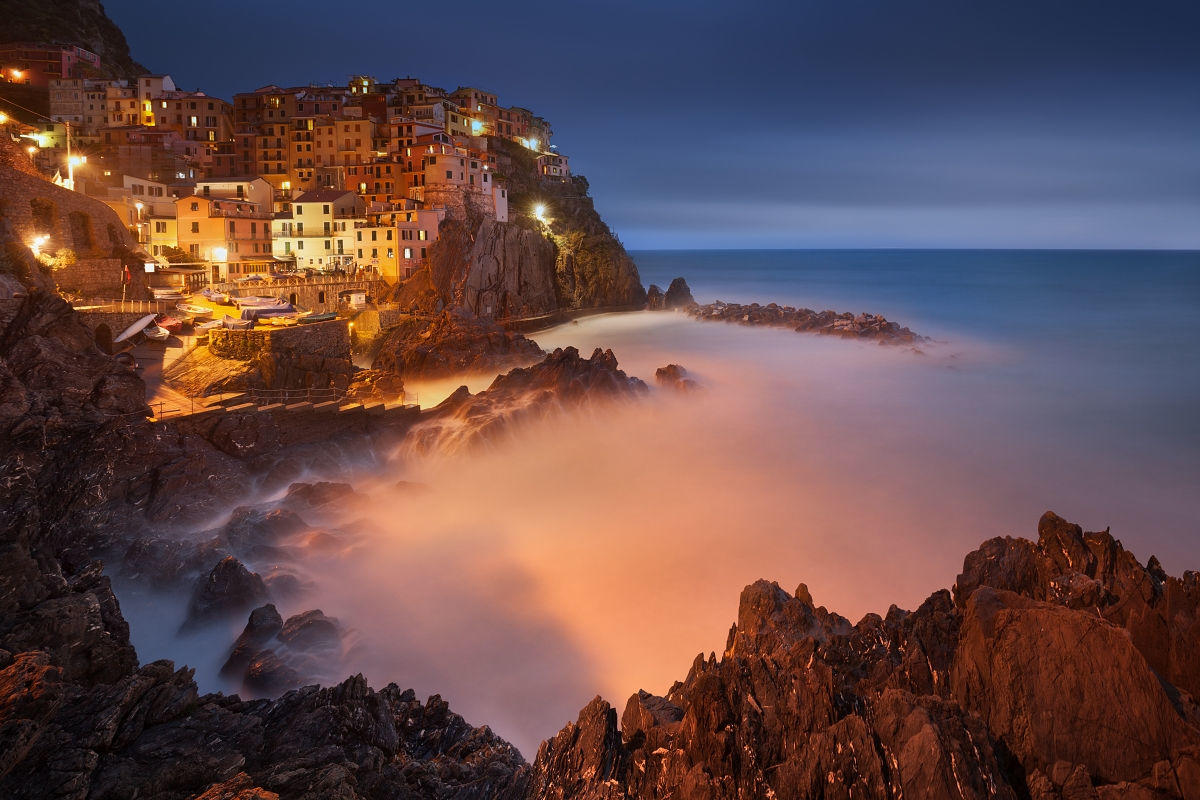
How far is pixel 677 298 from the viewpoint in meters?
87.8

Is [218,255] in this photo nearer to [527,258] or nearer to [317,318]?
[317,318]

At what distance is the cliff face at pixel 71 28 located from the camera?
291ft

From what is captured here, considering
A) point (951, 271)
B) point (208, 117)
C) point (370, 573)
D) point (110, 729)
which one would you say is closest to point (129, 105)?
point (208, 117)

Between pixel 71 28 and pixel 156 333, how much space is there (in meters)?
88.3

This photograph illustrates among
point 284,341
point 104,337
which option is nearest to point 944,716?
point 284,341

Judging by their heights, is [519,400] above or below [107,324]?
below

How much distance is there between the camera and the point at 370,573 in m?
21.7

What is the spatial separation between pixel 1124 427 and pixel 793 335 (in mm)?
31553

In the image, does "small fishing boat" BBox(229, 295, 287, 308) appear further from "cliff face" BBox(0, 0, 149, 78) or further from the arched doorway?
"cliff face" BBox(0, 0, 149, 78)

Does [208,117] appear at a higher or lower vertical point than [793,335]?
higher

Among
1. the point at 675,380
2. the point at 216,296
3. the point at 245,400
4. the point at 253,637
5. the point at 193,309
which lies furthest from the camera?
the point at 675,380

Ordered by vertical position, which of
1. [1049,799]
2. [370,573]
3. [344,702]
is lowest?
[370,573]

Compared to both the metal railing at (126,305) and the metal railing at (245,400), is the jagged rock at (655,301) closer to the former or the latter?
the metal railing at (245,400)

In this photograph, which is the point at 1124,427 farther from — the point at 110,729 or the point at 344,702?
the point at 110,729
